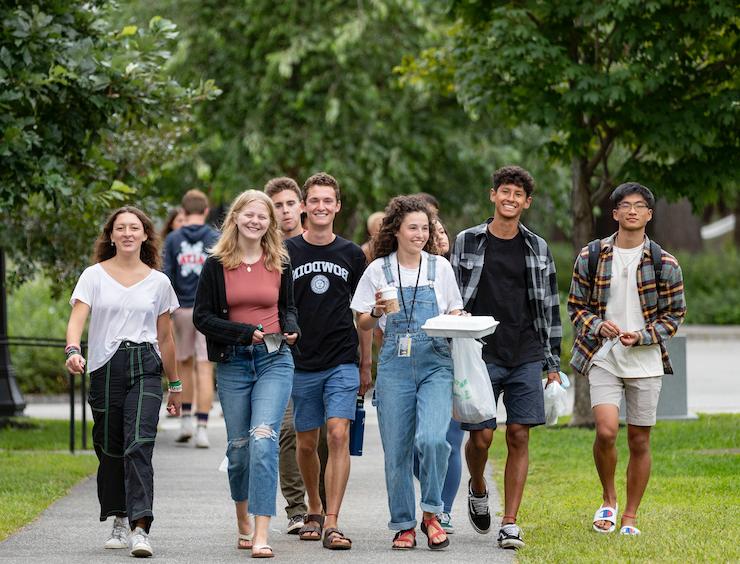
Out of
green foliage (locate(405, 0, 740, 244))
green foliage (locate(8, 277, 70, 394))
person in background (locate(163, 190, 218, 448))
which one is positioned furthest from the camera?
green foliage (locate(8, 277, 70, 394))

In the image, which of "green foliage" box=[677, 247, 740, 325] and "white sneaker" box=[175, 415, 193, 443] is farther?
"green foliage" box=[677, 247, 740, 325]

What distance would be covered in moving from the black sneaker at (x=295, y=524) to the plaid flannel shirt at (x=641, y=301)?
1.79 metres

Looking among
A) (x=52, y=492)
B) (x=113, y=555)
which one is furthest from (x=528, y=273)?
(x=52, y=492)

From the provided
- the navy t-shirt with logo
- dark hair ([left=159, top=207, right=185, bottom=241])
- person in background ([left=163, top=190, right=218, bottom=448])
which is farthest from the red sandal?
dark hair ([left=159, top=207, right=185, bottom=241])

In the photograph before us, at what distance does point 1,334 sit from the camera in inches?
576

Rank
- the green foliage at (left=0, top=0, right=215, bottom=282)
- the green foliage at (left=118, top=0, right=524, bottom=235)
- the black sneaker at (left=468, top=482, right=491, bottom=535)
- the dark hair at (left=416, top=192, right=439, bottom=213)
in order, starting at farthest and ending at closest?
the green foliage at (left=118, top=0, right=524, bottom=235)
the green foliage at (left=0, top=0, right=215, bottom=282)
the dark hair at (left=416, top=192, right=439, bottom=213)
the black sneaker at (left=468, top=482, right=491, bottom=535)

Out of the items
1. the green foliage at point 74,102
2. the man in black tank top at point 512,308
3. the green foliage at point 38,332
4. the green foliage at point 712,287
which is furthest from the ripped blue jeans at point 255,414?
the green foliage at point 712,287

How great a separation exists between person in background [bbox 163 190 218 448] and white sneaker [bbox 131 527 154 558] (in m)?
5.09

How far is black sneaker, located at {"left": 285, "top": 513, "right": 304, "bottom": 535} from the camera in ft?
26.8

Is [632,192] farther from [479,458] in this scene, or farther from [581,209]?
[581,209]

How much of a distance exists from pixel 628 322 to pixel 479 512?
132cm

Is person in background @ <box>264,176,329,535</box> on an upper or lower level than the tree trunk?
lower

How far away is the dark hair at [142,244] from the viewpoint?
25.7 feet

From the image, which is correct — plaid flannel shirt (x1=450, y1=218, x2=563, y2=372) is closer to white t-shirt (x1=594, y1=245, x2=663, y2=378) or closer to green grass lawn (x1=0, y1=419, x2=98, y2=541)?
white t-shirt (x1=594, y1=245, x2=663, y2=378)
